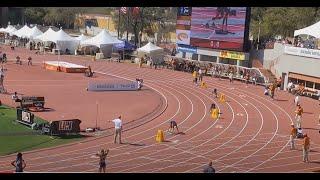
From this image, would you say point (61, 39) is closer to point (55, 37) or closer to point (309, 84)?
point (55, 37)

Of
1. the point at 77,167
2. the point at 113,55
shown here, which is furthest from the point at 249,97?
the point at 113,55

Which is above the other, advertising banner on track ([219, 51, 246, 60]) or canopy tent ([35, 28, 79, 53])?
canopy tent ([35, 28, 79, 53])

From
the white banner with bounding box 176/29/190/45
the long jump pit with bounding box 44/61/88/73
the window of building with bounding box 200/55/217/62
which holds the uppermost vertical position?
the white banner with bounding box 176/29/190/45

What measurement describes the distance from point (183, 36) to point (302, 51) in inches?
601

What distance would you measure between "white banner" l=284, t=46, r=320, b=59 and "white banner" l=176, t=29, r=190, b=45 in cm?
1257

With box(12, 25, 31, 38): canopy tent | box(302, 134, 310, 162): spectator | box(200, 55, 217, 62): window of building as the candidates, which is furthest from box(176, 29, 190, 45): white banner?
box(302, 134, 310, 162): spectator

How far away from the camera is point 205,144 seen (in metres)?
19.7

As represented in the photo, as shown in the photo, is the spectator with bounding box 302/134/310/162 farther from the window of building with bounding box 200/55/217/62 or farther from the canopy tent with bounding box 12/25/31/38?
the canopy tent with bounding box 12/25/31/38

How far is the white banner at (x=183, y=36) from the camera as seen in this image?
159ft

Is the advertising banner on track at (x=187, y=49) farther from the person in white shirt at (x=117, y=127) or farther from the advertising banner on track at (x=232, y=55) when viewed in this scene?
the person in white shirt at (x=117, y=127)

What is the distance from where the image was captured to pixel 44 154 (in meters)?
16.7

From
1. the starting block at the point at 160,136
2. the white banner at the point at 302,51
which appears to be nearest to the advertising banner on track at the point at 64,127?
the starting block at the point at 160,136

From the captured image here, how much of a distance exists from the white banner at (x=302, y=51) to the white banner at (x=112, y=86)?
11541 mm

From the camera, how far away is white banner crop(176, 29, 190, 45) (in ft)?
159
